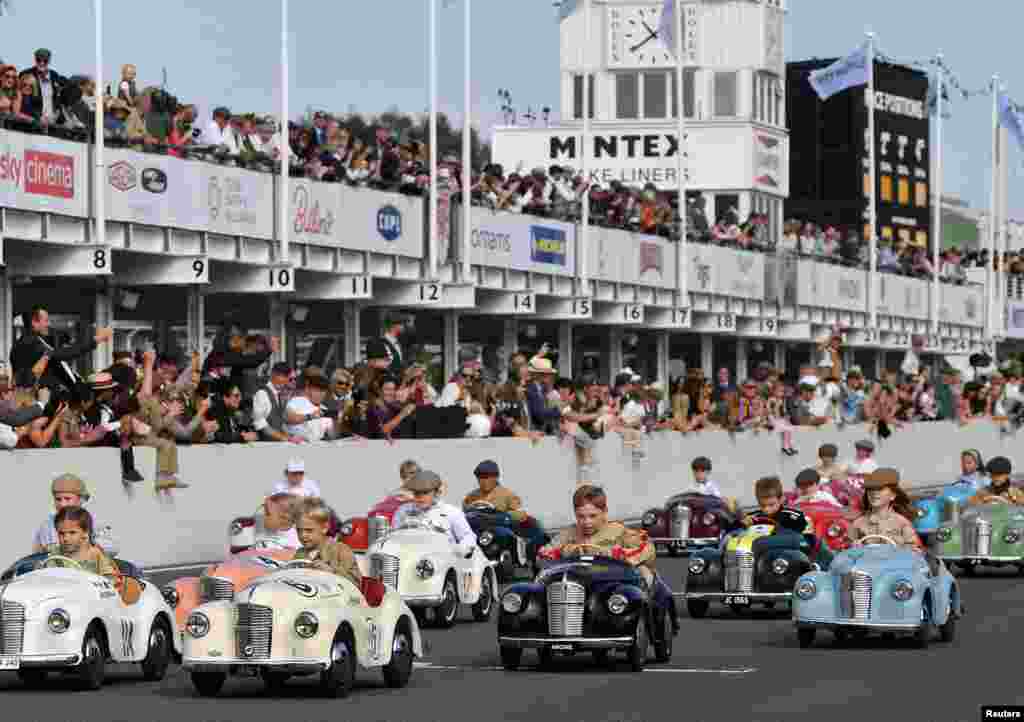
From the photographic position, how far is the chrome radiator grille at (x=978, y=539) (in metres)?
26.7

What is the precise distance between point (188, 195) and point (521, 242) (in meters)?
12.4

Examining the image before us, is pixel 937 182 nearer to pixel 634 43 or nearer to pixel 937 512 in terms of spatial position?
pixel 634 43

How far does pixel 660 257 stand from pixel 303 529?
37873 millimetres

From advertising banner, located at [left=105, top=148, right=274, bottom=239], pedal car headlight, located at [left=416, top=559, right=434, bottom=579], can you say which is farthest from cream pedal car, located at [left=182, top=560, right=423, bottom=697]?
advertising banner, located at [left=105, top=148, right=274, bottom=239]

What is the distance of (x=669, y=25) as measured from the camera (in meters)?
51.1

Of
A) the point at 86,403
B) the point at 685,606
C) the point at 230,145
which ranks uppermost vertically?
the point at 230,145

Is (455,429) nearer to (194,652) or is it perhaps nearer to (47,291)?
(47,291)

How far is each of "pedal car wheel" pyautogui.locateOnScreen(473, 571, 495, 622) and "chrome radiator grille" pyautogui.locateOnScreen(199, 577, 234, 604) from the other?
4.14 m

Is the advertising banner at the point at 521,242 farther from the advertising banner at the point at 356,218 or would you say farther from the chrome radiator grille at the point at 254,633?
the chrome radiator grille at the point at 254,633

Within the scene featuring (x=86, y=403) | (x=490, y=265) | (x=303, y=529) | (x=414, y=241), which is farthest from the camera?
(x=490, y=265)

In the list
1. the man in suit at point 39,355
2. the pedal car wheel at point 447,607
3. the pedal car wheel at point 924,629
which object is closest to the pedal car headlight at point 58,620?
the pedal car wheel at point 447,607

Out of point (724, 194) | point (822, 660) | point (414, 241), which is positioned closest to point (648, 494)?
point (414, 241)

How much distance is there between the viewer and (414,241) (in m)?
42.6

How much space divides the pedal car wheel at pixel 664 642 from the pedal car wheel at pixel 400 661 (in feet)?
6.82
